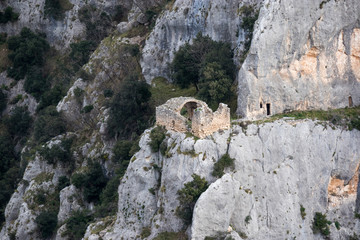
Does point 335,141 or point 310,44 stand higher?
point 310,44

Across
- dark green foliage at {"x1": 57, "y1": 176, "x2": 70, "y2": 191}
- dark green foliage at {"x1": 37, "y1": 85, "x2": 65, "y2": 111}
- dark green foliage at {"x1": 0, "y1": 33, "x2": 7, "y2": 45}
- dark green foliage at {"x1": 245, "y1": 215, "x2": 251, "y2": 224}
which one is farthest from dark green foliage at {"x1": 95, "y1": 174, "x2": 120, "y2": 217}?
dark green foliage at {"x1": 0, "y1": 33, "x2": 7, "y2": 45}

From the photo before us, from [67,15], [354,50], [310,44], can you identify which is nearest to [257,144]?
[310,44]

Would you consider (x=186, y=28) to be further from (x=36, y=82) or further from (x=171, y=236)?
(x=36, y=82)

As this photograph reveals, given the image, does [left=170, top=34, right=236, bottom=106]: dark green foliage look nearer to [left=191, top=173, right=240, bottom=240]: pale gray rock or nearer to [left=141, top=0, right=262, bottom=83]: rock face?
[left=141, top=0, right=262, bottom=83]: rock face

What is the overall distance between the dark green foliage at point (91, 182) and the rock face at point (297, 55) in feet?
60.3

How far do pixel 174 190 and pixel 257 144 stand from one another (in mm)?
7182

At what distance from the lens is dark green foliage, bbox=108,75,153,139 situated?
181 feet

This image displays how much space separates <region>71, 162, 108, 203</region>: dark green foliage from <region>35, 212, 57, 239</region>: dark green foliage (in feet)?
15.5

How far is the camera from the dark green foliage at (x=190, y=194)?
37.1 meters

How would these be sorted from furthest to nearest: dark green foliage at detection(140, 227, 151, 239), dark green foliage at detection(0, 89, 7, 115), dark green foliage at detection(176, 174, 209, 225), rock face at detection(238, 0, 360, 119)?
dark green foliage at detection(0, 89, 7, 115), rock face at detection(238, 0, 360, 119), dark green foliage at detection(140, 227, 151, 239), dark green foliage at detection(176, 174, 209, 225)

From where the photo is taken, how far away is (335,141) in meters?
41.4

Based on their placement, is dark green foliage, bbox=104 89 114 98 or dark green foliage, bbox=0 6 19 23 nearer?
dark green foliage, bbox=104 89 114 98

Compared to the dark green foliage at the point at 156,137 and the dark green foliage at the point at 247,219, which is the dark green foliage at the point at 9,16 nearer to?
the dark green foliage at the point at 156,137

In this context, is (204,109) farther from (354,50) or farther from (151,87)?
(151,87)
